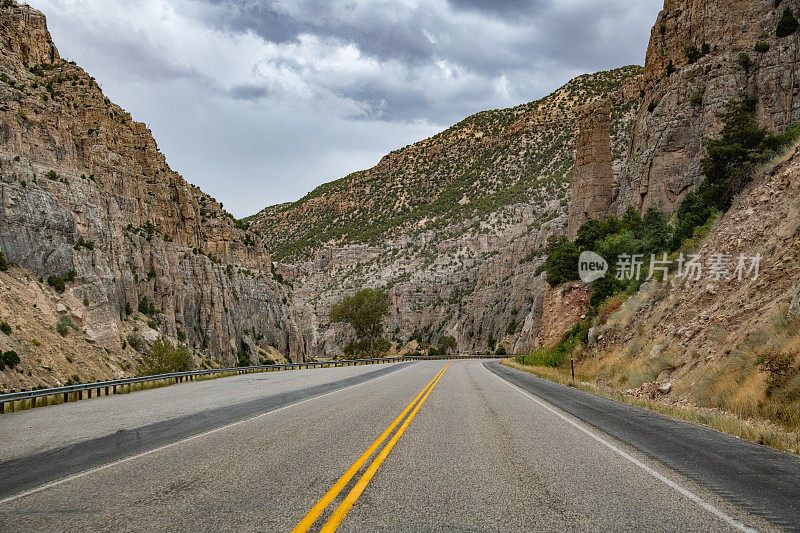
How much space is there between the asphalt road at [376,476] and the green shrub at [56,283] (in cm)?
2544

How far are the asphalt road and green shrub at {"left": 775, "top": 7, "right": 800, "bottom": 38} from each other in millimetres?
35623

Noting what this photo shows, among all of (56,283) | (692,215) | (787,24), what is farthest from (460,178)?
(56,283)

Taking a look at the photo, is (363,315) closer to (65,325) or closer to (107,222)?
(107,222)

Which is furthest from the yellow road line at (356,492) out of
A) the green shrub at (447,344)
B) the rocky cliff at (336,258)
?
the green shrub at (447,344)

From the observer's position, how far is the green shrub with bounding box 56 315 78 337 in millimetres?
28484

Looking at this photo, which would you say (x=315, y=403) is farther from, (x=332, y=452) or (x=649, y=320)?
(x=649, y=320)

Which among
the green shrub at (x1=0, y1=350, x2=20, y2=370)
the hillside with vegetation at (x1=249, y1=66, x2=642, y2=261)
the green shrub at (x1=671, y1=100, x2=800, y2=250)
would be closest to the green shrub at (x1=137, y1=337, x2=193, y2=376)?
the green shrub at (x1=0, y1=350, x2=20, y2=370)

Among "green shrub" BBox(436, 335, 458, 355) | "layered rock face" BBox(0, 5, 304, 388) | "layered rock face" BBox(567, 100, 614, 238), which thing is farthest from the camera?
"green shrub" BBox(436, 335, 458, 355)

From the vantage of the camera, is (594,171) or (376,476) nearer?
(376,476)

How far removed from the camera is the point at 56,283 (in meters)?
31.9

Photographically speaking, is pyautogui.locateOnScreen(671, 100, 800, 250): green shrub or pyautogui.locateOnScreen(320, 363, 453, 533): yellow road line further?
pyautogui.locateOnScreen(671, 100, 800, 250): green shrub

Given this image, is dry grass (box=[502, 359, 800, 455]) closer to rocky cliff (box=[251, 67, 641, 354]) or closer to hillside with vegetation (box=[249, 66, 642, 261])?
rocky cliff (box=[251, 67, 641, 354])

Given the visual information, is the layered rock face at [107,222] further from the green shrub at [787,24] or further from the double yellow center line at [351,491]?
the green shrub at [787,24]

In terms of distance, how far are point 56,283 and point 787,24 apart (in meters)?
50.7
